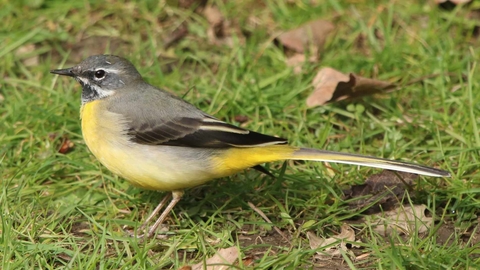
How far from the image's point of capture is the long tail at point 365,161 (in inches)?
213

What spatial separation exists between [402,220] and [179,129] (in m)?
1.96

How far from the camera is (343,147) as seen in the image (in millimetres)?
6980

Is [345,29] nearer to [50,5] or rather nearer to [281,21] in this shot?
[281,21]

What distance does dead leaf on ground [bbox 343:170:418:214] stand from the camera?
20.1ft

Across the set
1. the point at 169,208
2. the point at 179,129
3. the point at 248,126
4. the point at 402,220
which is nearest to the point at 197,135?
the point at 179,129

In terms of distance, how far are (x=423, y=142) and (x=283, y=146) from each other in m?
1.77

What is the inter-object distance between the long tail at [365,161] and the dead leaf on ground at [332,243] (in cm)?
59

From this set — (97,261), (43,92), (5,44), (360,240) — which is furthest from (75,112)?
(360,240)

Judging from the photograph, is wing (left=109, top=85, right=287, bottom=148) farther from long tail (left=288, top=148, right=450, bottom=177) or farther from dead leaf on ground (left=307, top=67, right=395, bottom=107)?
dead leaf on ground (left=307, top=67, right=395, bottom=107)

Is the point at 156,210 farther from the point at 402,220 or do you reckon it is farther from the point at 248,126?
the point at 402,220

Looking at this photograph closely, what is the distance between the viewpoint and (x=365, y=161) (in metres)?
5.56

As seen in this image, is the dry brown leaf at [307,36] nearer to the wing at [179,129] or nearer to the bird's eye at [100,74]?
the wing at [179,129]

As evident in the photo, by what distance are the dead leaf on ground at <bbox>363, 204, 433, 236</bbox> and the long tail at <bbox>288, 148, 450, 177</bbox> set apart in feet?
1.35

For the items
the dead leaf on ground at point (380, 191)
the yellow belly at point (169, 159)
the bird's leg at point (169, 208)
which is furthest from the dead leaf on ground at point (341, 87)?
the bird's leg at point (169, 208)
